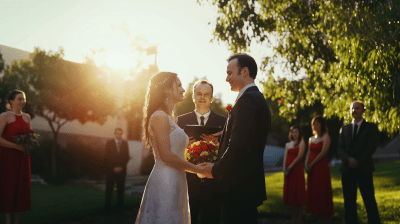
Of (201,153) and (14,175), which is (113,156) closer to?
(14,175)

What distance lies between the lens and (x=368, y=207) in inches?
280

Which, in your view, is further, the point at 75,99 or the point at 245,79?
the point at 75,99

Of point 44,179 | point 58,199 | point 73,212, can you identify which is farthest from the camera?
point 44,179

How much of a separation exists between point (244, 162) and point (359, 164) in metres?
4.98

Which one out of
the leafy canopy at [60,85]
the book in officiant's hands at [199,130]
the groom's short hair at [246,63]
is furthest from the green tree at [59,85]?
the groom's short hair at [246,63]

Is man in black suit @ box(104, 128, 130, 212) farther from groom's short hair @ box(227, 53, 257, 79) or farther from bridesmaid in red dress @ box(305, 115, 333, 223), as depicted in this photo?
groom's short hair @ box(227, 53, 257, 79)

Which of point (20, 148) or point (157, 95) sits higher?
point (157, 95)

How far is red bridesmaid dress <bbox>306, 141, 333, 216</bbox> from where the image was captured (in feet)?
27.5

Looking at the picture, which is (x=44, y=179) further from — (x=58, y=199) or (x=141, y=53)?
(x=141, y=53)

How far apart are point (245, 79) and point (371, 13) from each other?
6.61 m

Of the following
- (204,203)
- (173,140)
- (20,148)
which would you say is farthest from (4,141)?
(173,140)

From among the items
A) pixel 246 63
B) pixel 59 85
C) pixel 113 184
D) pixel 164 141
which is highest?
pixel 59 85

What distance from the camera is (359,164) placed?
23.7 feet

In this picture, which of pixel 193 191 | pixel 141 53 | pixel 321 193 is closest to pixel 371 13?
pixel 321 193
